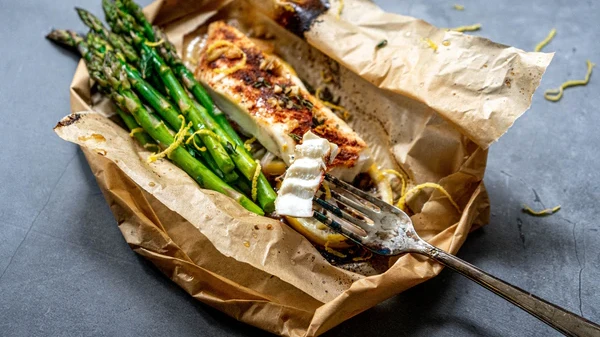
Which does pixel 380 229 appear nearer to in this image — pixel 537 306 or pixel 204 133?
pixel 537 306

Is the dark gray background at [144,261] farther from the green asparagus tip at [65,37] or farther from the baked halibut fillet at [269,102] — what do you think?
the baked halibut fillet at [269,102]

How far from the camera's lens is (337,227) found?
2465mm

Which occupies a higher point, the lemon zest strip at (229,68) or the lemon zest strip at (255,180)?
the lemon zest strip at (229,68)

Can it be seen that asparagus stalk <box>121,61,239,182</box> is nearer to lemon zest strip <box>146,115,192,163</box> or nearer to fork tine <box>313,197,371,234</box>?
lemon zest strip <box>146,115,192,163</box>

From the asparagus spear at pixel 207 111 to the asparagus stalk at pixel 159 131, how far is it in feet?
0.32

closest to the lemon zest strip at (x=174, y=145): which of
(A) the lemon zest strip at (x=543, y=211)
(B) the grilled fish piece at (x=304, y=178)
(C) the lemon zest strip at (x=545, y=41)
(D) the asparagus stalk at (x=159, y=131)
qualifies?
(D) the asparagus stalk at (x=159, y=131)

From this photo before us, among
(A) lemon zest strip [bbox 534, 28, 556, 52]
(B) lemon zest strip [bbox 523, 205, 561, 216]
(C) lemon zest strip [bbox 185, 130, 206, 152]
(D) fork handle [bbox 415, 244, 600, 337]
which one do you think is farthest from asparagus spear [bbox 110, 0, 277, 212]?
(A) lemon zest strip [bbox 534, 28, 556, 52]

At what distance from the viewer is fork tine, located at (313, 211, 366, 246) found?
96.7 inches

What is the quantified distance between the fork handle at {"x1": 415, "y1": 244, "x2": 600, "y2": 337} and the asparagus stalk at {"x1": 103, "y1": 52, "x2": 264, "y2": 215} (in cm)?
101

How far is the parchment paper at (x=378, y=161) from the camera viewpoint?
93.7 inches

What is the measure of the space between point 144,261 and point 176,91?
93 cm

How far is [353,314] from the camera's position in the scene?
236 cm

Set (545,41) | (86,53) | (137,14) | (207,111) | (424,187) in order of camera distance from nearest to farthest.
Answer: (424,187) → (207,111) → (86,53) → (137,14) → (545,41)

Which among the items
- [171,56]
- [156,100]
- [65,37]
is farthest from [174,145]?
[65,37]
